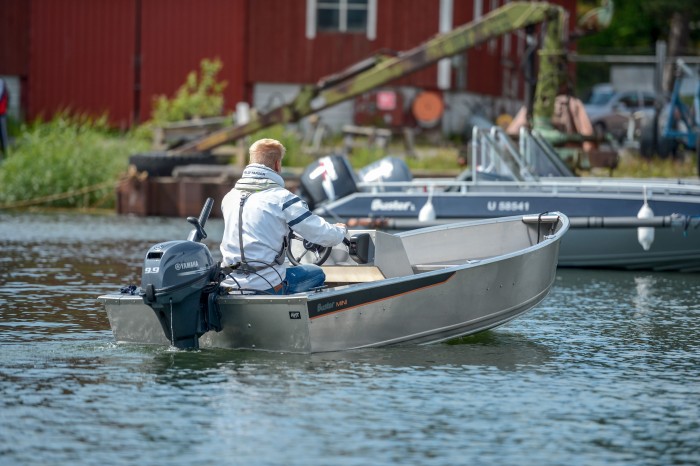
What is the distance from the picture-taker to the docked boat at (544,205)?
17.3 metres

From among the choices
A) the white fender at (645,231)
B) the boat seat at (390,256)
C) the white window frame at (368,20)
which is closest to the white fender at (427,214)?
the white fender at (645,231)

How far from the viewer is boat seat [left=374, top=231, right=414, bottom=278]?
463 inches

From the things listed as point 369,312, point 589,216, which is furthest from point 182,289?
point 589,216

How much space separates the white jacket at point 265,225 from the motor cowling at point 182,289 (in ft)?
1.07

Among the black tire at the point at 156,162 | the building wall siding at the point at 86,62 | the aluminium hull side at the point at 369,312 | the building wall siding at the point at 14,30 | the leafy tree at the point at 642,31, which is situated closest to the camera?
the aluminium hull side at the point at 369,312

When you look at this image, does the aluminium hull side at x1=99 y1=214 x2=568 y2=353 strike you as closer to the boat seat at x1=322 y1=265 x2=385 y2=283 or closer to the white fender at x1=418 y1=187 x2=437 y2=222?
the boat seat at x1=322 y1=265 x2=385 y2=283

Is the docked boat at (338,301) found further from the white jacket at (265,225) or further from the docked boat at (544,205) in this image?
the docked boat at (544,205)

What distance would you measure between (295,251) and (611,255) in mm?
6347

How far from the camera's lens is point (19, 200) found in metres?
27.2

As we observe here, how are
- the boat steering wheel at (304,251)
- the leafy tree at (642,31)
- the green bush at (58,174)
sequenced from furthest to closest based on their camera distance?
the leafy tree at (642,31)
the green bush at (58,174)
the boat steering wheel at (304,251)

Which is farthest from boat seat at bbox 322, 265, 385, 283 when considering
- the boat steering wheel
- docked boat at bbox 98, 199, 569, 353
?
the boat steering wheel

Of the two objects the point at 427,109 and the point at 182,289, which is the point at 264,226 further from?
the point at 427,109

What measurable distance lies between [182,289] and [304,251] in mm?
2420

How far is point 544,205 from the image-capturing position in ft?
57.5
